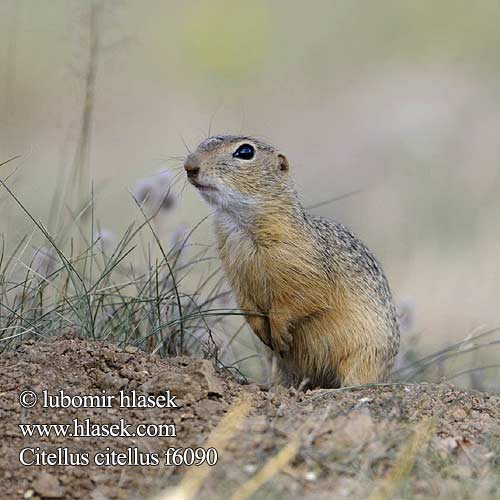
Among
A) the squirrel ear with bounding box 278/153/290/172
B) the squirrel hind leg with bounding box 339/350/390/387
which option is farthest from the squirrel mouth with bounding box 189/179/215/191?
the squirrel hind leg with bounding box 339/350/390/387

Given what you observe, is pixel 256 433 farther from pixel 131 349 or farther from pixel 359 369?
pixel 359 369

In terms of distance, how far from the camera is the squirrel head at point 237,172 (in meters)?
5.87

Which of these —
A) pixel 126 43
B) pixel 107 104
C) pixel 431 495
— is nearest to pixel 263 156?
pixel 126 43

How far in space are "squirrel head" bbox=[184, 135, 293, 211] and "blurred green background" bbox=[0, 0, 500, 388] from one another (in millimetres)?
3439

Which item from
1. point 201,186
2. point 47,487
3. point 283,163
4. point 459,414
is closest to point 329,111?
point 283,163

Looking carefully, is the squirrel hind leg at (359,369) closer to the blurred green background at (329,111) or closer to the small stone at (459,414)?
the small stone at (459,414)

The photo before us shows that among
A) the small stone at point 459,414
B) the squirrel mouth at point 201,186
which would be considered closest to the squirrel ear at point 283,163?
the squirrel mouth at point 201,186

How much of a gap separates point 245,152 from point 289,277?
0.75 m

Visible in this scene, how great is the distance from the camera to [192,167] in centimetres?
579

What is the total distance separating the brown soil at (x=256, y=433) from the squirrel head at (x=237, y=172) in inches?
40.0

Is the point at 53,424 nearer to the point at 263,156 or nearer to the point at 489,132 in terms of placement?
the point at 263,156

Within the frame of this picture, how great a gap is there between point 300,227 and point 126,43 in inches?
60.2

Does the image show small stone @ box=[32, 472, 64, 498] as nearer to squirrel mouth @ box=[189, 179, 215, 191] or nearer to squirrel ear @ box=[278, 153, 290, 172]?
squirrel mouth @ box=[189, 179, 215, 191]

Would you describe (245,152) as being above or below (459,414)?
above
